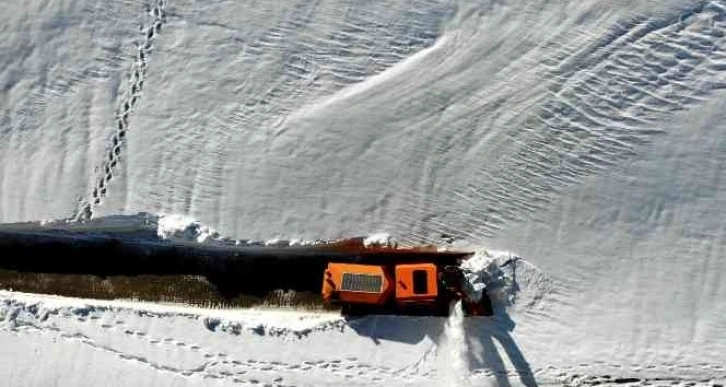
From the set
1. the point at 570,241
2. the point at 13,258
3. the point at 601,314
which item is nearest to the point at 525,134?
the point at 570,241

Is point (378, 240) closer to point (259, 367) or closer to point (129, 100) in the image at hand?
point (259, 367)

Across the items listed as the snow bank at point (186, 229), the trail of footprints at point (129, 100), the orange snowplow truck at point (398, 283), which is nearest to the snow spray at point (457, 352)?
the orange snowplow truck at point (398, 283)

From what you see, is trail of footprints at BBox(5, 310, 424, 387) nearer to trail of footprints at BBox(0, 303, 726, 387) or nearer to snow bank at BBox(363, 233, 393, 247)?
trail of footprints at BBox(0, 303, 726, 387)

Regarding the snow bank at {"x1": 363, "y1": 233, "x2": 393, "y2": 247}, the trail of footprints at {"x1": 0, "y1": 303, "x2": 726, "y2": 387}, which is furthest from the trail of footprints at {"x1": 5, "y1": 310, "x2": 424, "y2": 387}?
the snow bank at {"x1": 363, "y1": 233, "x2": 393, "y2": 247}

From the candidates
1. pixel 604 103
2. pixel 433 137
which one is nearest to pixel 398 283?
pixel 433 137

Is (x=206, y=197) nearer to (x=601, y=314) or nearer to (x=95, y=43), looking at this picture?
(x=95, y=43)
